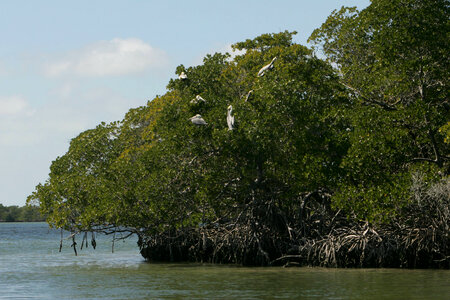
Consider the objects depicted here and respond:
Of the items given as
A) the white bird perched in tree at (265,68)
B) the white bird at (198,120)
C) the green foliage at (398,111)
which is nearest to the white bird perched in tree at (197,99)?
the white bird at (198,120)

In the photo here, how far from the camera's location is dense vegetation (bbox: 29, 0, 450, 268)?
659 inches

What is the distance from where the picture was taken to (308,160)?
17750 millimetres

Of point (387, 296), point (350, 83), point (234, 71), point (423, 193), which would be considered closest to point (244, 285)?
point (387, 296)

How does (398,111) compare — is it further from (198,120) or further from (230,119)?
(198,120)

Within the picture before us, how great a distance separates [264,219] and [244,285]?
4107mm

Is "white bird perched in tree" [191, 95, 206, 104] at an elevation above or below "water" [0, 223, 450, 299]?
above

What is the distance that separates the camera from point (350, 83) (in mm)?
18766

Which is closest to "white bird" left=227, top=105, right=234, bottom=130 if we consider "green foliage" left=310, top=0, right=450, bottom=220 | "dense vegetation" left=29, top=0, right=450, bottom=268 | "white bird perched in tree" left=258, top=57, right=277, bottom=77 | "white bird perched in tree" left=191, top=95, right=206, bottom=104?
"dense vegetation" left=29, top=0, right=450, bottom=268

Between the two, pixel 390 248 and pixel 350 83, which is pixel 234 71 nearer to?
pixel 350 83

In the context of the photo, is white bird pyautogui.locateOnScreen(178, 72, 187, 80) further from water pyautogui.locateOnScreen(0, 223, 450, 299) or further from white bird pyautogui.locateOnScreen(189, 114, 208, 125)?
water pyautogui.locateOnScreen(0, 223, 450, 299)

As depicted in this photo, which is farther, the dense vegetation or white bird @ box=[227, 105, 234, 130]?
white bird @ box=[227, 105, 234, 130]

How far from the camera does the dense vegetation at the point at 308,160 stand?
1675cm

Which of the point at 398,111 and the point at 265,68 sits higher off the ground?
the point at 265,68

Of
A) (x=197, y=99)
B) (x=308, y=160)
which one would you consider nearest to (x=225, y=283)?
(x=308, y=160)
